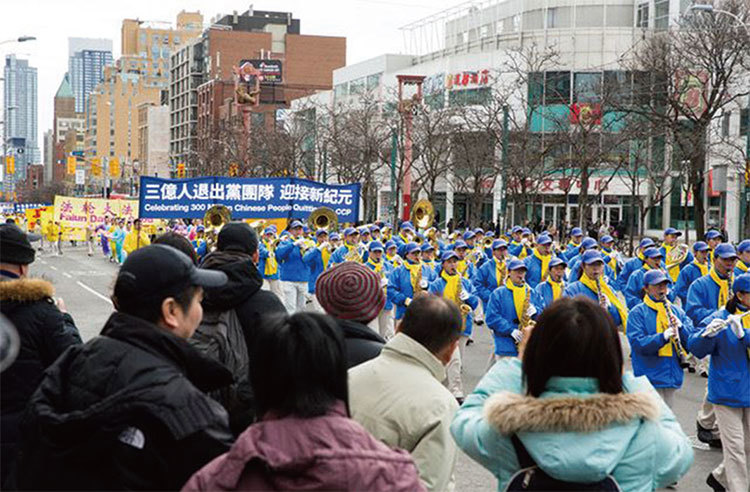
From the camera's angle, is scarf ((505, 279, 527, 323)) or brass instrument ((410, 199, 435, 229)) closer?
scarf ((505, 279, 527, 323))

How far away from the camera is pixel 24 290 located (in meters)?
4.71

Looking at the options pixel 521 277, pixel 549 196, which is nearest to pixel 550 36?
pixel 549 196

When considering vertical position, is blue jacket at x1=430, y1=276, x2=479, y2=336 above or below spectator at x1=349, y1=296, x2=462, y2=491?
below

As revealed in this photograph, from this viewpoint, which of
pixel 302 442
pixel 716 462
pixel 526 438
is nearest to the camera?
pixel 302 442

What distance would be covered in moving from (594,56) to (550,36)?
325 centimetres

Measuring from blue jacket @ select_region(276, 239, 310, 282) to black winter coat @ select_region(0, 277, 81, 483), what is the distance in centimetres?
1497

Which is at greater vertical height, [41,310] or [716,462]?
[41,310]

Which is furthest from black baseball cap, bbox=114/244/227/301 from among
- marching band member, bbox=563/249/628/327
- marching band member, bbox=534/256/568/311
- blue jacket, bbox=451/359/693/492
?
marching band member, bbox=534/256/568/311

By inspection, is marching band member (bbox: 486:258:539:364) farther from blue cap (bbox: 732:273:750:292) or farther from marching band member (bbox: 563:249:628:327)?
blue cap (bbox: 732:273:750:292)

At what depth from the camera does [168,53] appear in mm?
195125

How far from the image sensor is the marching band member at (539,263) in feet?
51.4

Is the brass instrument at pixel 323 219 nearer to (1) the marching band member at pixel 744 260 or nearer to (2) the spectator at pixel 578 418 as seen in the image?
(1) the marching band member at pixel 744 260

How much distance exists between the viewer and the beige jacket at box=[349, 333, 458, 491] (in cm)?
375

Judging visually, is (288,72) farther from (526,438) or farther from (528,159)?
(526,438)
